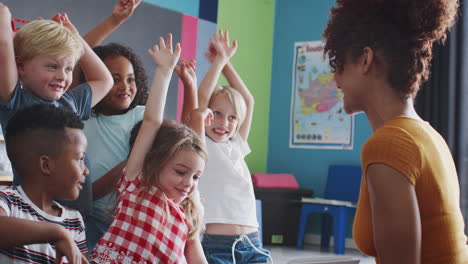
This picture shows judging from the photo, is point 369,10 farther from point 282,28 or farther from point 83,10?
point 282,28

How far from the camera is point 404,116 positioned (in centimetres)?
104

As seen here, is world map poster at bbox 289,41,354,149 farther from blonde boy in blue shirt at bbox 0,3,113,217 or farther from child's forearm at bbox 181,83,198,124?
blonde boy in blue shirt at bbox 0,3,113,217

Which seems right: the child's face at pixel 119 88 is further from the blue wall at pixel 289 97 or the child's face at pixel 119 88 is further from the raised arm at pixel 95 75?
the blue wall at pixel 289 97

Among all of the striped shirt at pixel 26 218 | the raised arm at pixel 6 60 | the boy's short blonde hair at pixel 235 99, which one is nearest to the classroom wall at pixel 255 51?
the boy's short blonde hair at pixel 235 99

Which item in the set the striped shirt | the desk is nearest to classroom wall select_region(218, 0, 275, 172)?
the desk

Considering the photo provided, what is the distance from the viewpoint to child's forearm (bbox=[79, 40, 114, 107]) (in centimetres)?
173

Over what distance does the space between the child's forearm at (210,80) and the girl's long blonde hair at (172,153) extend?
1.86ft

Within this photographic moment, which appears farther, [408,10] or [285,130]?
[285,130]

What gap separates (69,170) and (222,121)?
119 centimetres

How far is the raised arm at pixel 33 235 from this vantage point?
1201mm

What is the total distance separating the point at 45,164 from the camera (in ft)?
4.43

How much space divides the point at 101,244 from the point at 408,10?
100 centimetres

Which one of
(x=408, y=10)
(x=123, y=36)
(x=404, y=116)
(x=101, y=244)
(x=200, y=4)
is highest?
(x=200, y=4)

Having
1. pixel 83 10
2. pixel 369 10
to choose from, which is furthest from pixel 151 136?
pixel 83 10
